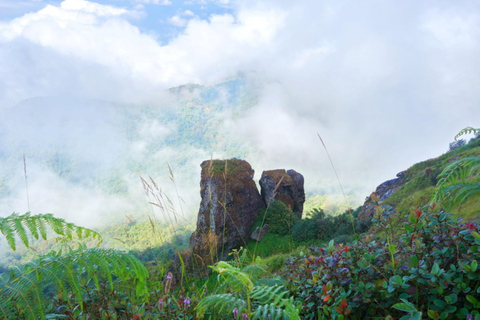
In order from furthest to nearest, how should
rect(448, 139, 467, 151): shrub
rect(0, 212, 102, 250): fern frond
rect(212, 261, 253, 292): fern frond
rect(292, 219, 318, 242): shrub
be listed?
rect(448, 139, 467, 151): shrub < rect(292, 219, 318, 242): shrub < rect(0, 212, 102, 250): fern frond < rect(212, 261, 253, 292): fern frond

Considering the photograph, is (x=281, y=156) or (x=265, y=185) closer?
(x=265, y=185)

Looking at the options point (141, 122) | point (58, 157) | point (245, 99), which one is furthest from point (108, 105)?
point (245, 99)

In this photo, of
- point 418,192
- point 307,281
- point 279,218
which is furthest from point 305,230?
point 307,281

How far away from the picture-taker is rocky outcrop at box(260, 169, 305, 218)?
668 inches

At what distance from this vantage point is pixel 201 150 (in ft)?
412

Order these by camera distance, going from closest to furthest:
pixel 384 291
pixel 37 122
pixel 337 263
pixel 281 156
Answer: pixel 384 291 → pixel 337 263 → pixel 281 156 → pixel 37 122

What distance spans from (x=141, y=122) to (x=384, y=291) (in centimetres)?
17946

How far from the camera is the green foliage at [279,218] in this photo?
49.7 ft

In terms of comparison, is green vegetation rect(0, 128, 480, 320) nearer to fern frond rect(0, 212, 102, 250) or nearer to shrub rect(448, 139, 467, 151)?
fern frond rect(0, 212, 102, 250)

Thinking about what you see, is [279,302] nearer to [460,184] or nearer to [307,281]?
[307,281]

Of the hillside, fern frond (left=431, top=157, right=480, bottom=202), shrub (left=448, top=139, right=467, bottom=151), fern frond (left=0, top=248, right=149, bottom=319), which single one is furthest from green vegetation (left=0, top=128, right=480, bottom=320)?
shrub (left=448, top=139, right=467, bottom=151)

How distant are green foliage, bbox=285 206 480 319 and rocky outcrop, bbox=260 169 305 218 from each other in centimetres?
1439

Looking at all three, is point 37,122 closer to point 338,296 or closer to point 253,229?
point 253,229

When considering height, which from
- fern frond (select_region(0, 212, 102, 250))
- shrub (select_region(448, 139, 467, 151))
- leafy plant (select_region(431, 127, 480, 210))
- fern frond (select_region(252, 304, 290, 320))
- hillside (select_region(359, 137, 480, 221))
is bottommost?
fern frond (select_region(252, 304, 290, 320))
